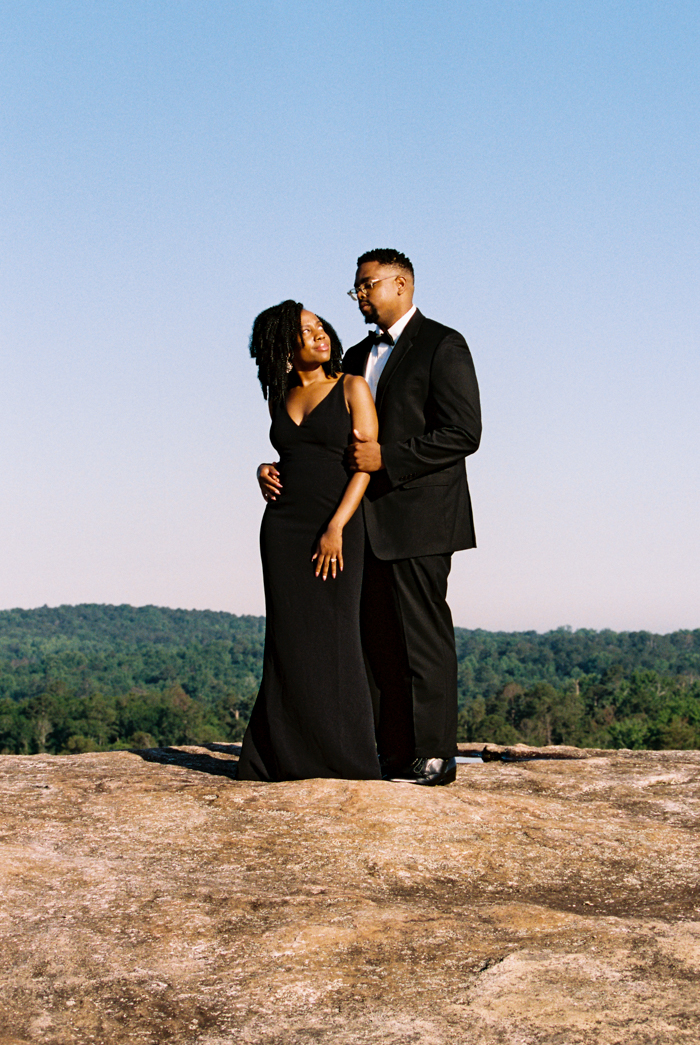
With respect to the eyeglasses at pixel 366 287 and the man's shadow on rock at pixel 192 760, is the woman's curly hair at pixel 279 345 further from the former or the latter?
the man's shadow on rock at pixel 192 760

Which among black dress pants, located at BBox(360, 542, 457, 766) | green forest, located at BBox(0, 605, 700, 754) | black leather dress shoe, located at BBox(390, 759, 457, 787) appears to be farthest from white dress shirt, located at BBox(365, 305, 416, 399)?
green forest, located at BBox(0, 605, 700, 754)

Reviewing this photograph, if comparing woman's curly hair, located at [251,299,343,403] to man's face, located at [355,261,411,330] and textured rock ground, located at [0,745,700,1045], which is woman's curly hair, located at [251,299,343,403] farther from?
textured rock ground, located at [0,745,700,1045]

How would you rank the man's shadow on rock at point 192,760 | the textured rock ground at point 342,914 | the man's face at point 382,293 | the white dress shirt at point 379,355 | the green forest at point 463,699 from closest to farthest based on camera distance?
the textured rock ground at point 342,914 < the man's face at point 382,293 < the white dress shirt at point 379,355 < the man's shadow on rock at point 192,760 < the green forest at point 463,699

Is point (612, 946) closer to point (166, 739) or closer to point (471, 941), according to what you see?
point (471, 941)

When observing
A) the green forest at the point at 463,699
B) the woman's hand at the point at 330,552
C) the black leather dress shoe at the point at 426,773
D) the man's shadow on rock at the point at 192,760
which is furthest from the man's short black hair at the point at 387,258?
the green forest at the point at 463,699

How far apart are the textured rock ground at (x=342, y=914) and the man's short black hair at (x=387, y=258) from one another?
2.46 m

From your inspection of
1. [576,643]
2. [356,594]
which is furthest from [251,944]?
[576,643]

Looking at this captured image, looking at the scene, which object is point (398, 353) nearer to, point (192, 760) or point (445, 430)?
point (445, 430)

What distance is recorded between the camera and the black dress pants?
4.99 metres

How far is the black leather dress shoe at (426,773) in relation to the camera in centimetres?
498

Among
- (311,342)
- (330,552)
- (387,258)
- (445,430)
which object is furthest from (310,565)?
(387,258)

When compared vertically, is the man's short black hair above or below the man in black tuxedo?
above

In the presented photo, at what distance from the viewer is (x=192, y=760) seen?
596cm

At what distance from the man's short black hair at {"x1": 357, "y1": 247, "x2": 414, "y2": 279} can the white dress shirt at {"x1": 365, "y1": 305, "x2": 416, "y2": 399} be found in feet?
0.72
